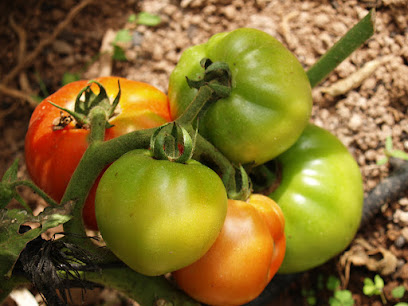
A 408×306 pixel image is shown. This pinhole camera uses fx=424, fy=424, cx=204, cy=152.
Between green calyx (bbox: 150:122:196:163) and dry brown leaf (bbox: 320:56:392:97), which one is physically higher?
green calyx (bbox: 150:122:196:163)

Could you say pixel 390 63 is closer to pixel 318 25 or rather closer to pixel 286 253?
pixel 318 25

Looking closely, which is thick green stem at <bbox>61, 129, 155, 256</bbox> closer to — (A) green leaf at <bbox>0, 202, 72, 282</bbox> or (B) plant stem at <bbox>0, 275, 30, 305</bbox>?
(A) green leaf at <bbox>0, 202, 72, 282</bbox>

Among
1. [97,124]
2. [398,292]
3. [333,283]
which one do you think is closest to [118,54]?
[97,124]

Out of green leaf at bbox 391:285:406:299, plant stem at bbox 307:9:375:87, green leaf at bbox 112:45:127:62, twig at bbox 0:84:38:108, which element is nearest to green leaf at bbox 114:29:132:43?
green leaf at bbox 112:45:127:62

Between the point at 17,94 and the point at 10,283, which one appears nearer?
the point at 10,283

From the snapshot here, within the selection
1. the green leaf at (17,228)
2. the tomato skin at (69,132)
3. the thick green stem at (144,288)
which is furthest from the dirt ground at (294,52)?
the green leaf at (17,228)

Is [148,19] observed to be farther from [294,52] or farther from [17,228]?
[17,228]
